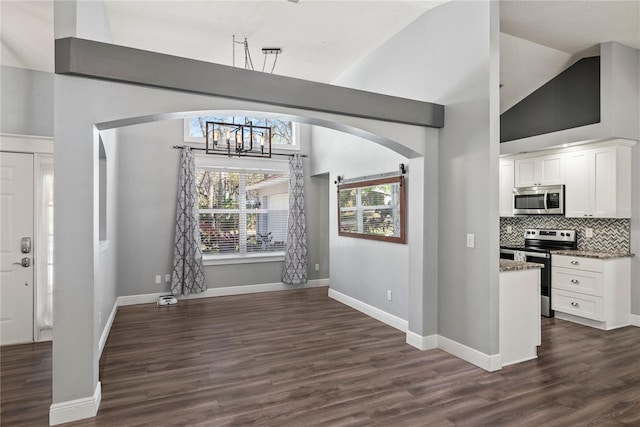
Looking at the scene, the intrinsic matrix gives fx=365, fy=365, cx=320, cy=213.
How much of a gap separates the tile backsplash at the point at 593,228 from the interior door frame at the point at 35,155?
6.59 meters

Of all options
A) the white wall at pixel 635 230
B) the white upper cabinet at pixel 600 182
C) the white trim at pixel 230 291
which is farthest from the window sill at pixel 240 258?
the white wall at pixel 635 230

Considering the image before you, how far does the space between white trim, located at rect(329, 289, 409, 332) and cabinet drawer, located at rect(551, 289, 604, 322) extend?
7.32ft

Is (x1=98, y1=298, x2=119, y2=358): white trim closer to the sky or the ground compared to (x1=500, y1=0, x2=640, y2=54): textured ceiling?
closer to the ground

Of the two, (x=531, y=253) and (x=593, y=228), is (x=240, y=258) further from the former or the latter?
(x=593, y=228)

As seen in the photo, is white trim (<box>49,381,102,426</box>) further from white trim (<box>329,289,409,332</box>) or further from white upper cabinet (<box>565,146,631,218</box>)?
white upper cabinet (<box>565,146,631,218</box>)

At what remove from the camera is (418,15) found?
4.27 metres

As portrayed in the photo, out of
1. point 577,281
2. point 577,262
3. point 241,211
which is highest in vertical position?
point 241,211

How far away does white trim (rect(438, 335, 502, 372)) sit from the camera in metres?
3.26

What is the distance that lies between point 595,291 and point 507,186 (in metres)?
1.95

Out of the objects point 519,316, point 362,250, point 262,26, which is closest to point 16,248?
point 262,26

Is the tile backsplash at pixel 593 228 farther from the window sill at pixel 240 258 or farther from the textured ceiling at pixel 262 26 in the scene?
the window sill at pixel 240 258

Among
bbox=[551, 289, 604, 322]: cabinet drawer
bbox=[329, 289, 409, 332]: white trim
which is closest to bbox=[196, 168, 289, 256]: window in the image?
bbox=[329, 289, 409, 332]: white trim

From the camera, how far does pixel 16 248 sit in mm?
3939

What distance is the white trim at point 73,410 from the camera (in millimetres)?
2422
